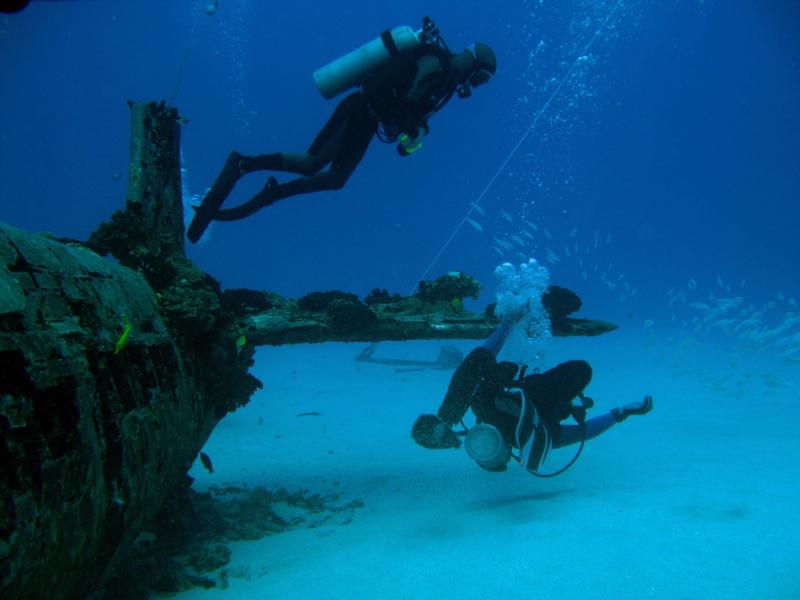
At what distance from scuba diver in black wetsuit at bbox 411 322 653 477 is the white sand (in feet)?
2.59

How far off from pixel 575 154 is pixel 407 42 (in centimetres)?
9401

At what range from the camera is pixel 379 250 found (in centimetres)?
8162

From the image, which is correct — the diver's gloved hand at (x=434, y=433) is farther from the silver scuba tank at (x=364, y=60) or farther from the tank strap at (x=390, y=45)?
the tank strap at (x=390, y=45)

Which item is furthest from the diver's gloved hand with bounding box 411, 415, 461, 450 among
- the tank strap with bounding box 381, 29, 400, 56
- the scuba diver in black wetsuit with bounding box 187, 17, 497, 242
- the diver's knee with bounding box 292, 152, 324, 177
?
the tank strap with bounding box 381, 29, 400, 56

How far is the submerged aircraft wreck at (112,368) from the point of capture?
6.56ft

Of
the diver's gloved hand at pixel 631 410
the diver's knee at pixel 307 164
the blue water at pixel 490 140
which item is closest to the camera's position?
the diver's knee at pixel 307 164

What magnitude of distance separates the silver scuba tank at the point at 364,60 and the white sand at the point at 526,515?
5346mm

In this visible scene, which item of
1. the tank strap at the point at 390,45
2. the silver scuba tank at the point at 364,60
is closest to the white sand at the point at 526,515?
the silver scuba tank at the point at 364,60

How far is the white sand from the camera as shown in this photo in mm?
3842

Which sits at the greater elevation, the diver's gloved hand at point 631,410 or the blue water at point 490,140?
the blue water at point 490,140

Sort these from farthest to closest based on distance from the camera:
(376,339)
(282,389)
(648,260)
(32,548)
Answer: (648,260)
(282,389)
(376,339)
(32,548)

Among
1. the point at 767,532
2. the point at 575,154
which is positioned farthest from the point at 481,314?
the point at 575,154

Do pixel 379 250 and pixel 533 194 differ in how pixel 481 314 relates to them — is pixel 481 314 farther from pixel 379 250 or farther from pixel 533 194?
pixel 533 194

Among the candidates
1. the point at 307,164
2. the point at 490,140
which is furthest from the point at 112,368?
the point at 490,140
